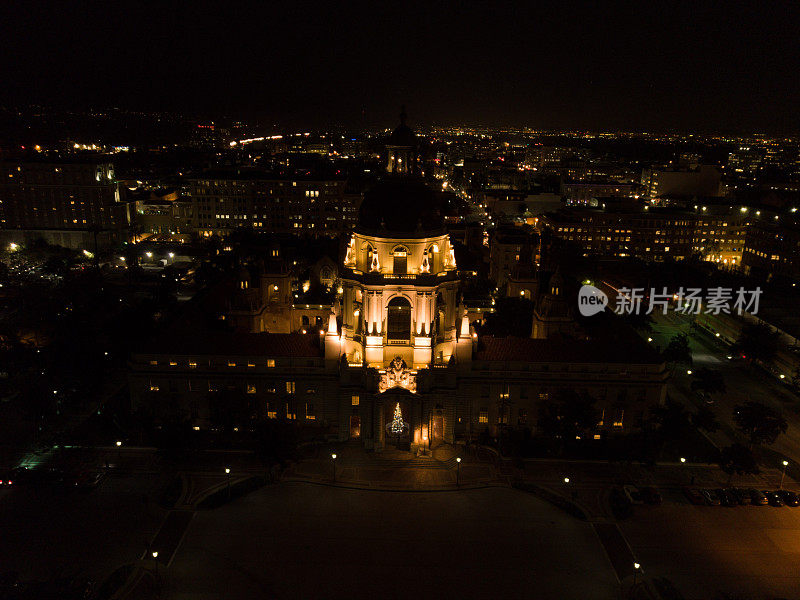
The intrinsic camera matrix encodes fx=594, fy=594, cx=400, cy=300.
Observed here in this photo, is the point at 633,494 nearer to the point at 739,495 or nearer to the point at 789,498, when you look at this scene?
the point at 739,495

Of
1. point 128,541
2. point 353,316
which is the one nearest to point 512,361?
point 353,316

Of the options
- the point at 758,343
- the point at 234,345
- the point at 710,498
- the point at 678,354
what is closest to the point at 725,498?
the point at 710,498

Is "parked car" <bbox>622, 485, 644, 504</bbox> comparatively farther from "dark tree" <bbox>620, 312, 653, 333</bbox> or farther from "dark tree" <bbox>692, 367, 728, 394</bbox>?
"dark tree" <bbox>620, 312, 653, 333</bbox>

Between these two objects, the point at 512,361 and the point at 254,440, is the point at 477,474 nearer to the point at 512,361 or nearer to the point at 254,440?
the point at 512,361

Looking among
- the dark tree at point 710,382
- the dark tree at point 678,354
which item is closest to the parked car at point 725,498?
the dark tree at point 710,382

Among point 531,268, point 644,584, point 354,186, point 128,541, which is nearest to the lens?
point 644,584

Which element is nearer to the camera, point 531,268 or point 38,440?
point 38,440

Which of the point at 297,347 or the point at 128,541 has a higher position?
the point at 297,347

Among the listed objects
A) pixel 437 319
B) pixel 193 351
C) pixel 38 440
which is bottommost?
pixel 38 440
